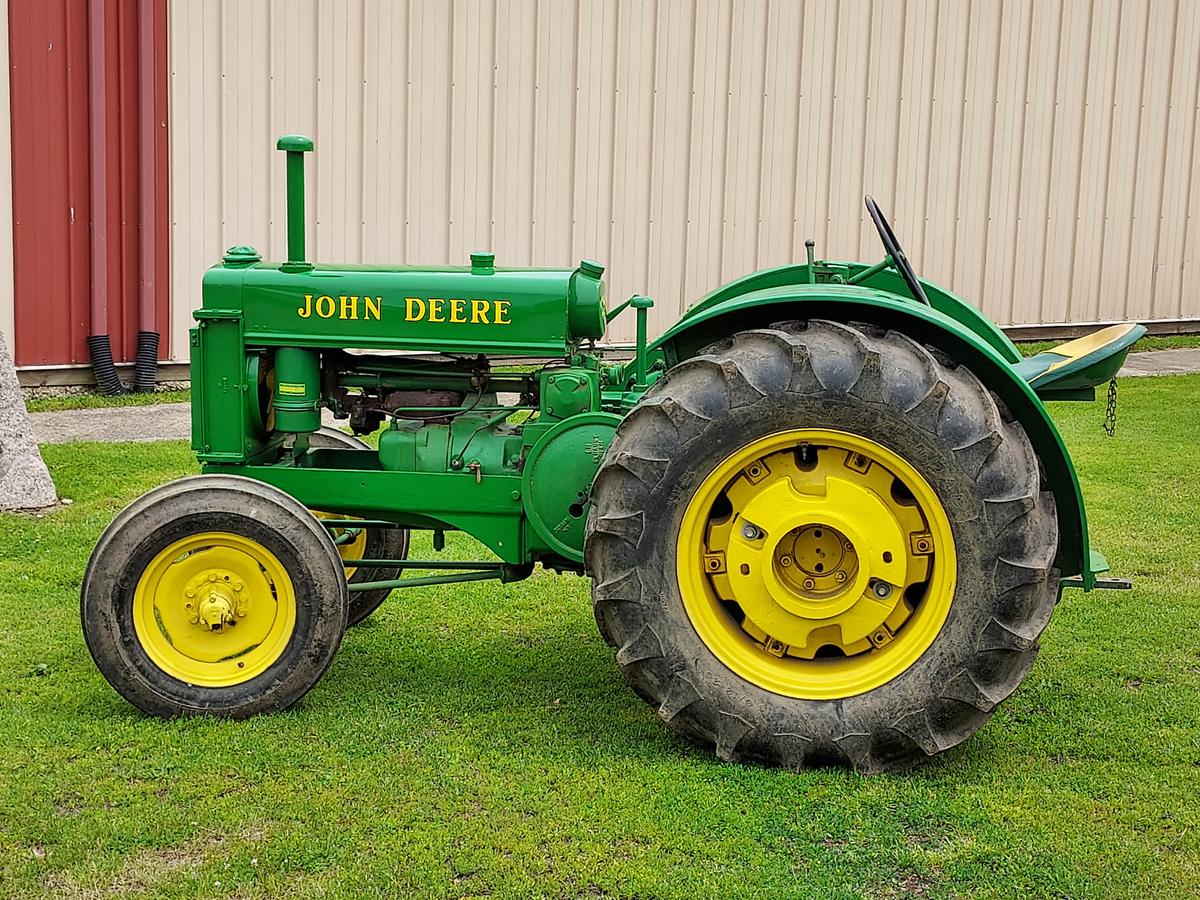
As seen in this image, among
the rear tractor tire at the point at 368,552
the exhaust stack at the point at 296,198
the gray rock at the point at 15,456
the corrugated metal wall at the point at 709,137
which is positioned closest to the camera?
the exhaust stack at the point at 296,198

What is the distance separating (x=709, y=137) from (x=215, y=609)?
8111 mm

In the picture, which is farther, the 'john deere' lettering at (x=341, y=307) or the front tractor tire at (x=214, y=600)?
the 'john deere' lettering at (x=341, y=307)

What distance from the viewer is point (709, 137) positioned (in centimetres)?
1198

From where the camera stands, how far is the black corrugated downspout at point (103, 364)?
33.3 feet

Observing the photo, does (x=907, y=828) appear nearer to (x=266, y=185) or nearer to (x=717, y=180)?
(x=266, y=185)

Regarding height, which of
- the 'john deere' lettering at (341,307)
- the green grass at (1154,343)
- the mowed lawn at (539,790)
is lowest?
the mowed lawn at (539,790)

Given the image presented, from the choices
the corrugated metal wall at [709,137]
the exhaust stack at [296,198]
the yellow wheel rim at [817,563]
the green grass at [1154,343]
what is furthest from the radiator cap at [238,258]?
the green grass at [1154,343]

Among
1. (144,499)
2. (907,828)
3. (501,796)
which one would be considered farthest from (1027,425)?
(144,499)

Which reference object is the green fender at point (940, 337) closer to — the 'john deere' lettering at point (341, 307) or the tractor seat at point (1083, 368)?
the tractor seat at point (1083, 368)

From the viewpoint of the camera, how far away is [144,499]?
471cm

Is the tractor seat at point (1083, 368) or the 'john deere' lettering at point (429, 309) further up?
the 'john deere' lettering at point (429, 309)

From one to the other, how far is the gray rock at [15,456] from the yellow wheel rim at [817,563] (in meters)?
4.12

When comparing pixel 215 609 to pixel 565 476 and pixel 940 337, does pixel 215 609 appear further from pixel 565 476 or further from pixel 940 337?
pixel 940 337

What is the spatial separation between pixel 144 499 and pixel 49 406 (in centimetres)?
565
